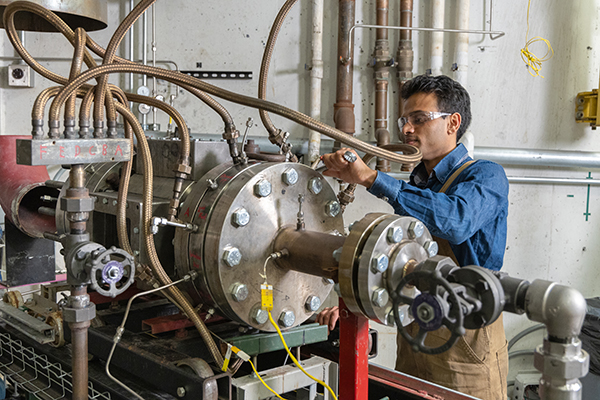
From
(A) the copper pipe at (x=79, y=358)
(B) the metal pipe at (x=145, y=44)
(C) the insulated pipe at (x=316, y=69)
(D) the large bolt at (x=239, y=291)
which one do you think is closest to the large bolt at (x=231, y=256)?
(D) the large bolt at (x=239, y=291)

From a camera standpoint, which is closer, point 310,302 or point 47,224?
point 310,302

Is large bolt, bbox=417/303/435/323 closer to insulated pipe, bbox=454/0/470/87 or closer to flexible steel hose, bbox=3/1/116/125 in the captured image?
flexible steel hose, bbox=3/1/116/125

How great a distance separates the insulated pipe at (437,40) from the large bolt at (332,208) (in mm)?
1753

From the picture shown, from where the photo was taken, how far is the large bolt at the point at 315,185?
0.96 metres

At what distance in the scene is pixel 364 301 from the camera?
0.77 meters

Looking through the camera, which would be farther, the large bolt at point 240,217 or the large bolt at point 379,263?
the large bolt at point 240,217

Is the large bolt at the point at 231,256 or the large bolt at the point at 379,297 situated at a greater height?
the large bolt at the point at 231,256

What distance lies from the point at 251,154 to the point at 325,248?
0.90 ft

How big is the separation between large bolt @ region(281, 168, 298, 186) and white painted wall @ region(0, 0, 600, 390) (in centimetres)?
169

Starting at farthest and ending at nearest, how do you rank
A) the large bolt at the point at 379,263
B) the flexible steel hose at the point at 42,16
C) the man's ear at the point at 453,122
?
the man's ear at the point at 453,122
the flexible steel hose at the point at 42,16
the large bolt at the point at 379,263

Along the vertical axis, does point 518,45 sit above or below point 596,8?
below

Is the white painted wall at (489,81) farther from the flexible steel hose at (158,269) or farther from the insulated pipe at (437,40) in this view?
the flexible steel hose at (158,269)

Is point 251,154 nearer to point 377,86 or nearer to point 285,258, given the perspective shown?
point 285,258

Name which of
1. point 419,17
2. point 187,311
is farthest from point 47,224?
point 419,17
